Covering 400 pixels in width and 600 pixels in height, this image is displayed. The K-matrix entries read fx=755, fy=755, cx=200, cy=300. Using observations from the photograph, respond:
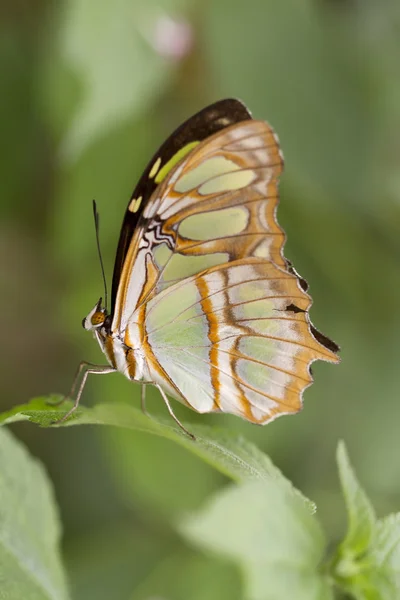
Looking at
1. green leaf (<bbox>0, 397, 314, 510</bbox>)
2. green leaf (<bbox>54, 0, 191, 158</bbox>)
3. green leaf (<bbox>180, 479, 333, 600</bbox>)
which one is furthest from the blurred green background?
green leaf (<bbox>180, 479, 333, 600</bbox>)

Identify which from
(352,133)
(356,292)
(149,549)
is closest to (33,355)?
(149,549)

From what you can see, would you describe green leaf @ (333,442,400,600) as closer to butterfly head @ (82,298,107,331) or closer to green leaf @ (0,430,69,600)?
green leaf @ (0,430,69,600)

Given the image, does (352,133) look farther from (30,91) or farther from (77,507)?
(77,507)

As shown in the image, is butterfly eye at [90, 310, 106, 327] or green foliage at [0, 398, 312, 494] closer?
green foliage at [0, 398, 312, 494]

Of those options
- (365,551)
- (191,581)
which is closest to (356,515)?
(365,551)

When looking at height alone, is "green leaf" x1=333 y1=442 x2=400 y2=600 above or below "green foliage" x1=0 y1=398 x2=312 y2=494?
below

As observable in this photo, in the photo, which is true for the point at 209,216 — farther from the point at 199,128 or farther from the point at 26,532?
the point at 26,532

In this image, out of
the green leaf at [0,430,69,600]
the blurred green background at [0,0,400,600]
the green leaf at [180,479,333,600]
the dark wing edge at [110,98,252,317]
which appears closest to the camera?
the green leaf at [180,479,333,600]

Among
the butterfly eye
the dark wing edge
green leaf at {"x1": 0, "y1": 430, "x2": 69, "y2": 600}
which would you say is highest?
the dark wing edge
